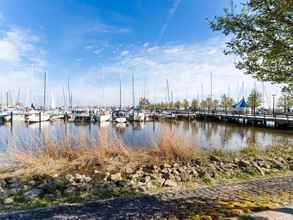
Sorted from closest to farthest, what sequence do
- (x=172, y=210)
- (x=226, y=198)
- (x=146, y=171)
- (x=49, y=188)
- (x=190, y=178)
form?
(x=172, y=210) → (x=226, y=198) → (x=49, y=188) → (x=190, y=178) → (x=146, y=171)

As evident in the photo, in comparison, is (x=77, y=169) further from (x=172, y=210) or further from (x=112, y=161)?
(x=172, y=210)

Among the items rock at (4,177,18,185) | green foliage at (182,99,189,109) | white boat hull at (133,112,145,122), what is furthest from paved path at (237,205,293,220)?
green foliage at (182,99,189,109)

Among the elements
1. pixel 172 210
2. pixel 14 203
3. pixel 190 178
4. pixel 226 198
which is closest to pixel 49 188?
pixel 14 203

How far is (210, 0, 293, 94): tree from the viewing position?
395 centimetres

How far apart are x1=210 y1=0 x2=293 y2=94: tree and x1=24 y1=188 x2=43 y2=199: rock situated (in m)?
5.12

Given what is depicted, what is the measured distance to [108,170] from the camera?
23.9ft

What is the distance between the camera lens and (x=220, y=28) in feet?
15.4

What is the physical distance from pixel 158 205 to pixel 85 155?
4570 millimetres

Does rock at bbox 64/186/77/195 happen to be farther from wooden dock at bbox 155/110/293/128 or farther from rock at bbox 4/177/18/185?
wooden dock at bbox 155/110/293/128

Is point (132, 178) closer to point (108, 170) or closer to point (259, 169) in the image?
point (108, 170)

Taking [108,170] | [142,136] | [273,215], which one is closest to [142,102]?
[142,136]

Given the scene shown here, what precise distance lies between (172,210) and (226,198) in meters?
1.25

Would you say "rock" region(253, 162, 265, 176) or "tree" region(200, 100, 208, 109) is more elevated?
"tree" region(200, 100, 208, 109)

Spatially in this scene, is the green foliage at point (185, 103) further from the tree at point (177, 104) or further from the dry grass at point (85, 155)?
the dry grass at point (85, 155)
